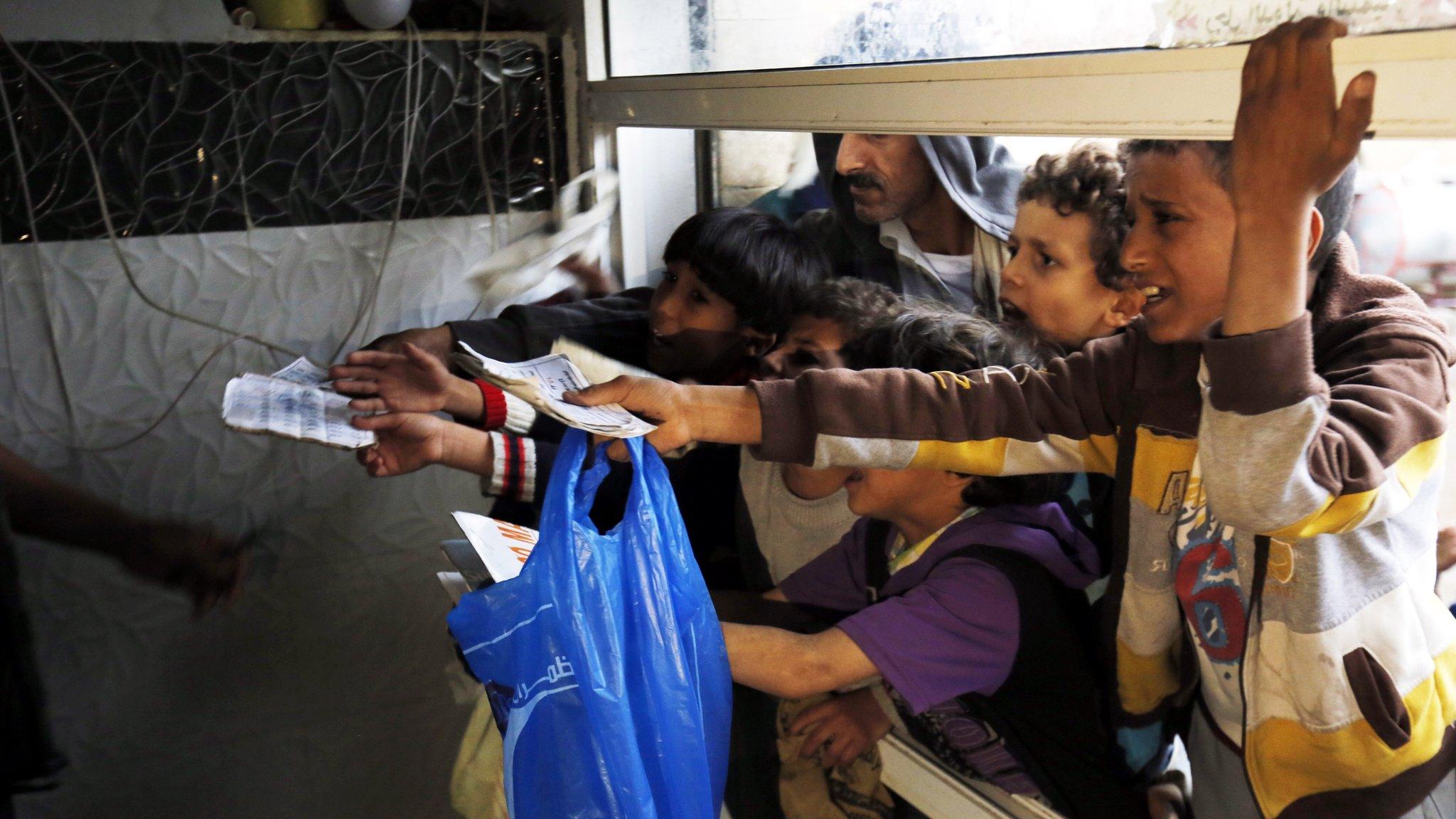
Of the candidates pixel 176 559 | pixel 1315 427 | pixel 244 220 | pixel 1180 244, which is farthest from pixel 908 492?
pixel 244 220

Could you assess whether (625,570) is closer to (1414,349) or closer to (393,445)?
(393,445)

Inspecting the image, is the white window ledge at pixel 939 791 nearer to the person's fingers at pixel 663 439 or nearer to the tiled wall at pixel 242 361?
the person's fingers at pixel 663 439

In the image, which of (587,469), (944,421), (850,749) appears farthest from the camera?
(850,749)

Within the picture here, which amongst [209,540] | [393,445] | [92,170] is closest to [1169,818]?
[393,445]

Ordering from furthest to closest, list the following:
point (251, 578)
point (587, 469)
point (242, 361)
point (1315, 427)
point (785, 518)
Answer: point (251, 578) < point (242, 361) < point (785, 518) < point (587, 469) < point (1315, 427)

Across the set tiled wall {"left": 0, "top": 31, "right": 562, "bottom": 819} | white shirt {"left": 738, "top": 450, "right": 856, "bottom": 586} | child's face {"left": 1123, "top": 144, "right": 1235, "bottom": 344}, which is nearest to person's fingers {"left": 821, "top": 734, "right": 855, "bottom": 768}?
white shirt {"left": 738, "top": 450, "right": 856, "bottom": 586}

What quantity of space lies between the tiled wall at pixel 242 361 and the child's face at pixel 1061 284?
2.94ft

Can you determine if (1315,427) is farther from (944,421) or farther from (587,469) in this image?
(587,469)

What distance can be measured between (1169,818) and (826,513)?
1.56 ft

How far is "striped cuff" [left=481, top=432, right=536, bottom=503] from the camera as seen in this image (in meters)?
1.37

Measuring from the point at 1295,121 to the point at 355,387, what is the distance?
3.32ft

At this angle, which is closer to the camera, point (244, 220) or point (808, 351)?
point (808, 351)

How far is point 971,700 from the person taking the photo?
101 centimetres

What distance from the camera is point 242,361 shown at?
1617mm
